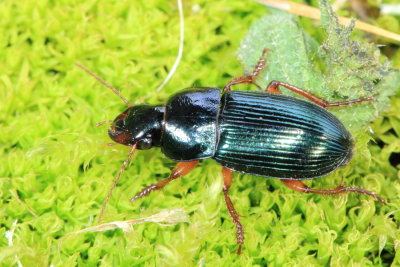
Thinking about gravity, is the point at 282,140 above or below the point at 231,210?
above

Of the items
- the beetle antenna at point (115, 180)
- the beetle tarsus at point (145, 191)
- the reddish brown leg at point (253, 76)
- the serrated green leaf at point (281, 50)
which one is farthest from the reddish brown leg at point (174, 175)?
the serrated green leaf at point (281, 50)

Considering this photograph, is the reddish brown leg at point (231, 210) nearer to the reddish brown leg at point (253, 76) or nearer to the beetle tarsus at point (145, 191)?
the beetle tarsus at point (145, 191)

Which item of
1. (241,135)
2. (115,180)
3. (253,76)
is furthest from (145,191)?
(253,76)

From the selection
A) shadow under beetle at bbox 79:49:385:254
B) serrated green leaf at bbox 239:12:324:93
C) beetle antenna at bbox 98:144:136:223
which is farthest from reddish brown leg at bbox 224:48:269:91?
beetle antenna at bbox 98:144:136:223

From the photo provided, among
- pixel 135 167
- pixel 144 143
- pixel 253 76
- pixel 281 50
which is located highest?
pixel 281 50

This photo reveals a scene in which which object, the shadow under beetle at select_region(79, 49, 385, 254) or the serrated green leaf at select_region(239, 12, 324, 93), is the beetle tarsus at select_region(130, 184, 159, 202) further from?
the serrated green leaf at select_region(239, 12, 324, 93)

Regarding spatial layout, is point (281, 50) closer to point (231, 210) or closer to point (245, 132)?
point (245, 132)

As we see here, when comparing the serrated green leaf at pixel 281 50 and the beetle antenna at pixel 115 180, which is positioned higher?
the serrated green leaf at pixel 281 50
